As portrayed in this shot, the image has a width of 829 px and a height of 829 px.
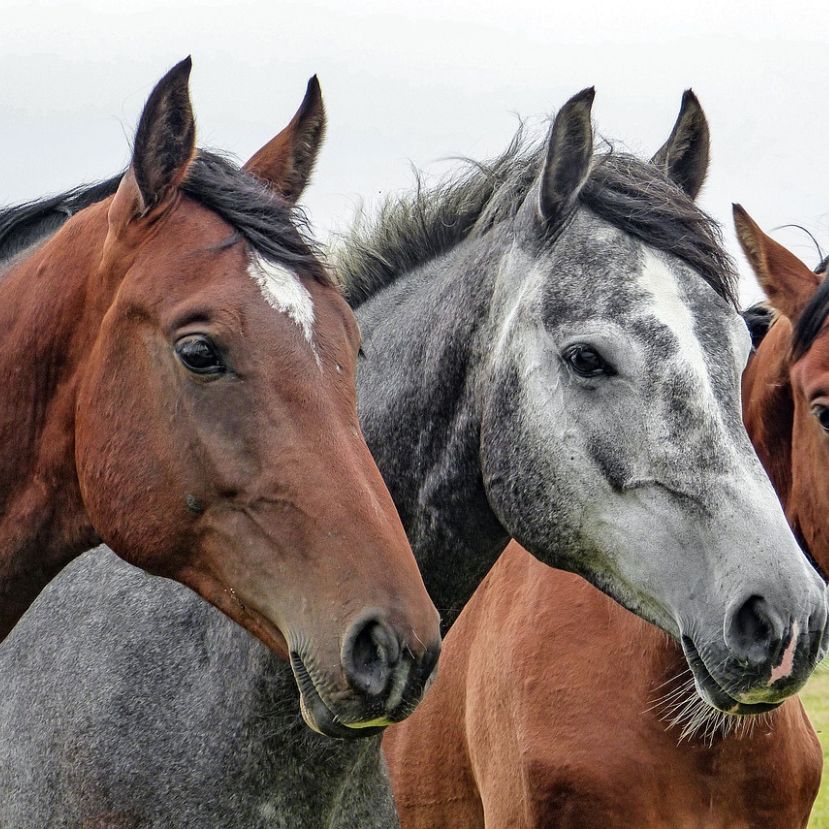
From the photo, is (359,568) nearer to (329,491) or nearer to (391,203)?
(329,491)

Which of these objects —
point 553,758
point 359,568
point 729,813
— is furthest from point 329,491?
point 729,813

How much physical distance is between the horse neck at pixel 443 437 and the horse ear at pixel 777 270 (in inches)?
70.6

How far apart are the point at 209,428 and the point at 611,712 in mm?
2284

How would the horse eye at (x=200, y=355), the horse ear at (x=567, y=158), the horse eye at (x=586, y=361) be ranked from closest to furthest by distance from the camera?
the horse eye at (x=200, y=355) → the horse eye at (x=586, y=361) → the horse ear at (x=567, y=158)

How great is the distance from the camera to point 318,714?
9.87ft

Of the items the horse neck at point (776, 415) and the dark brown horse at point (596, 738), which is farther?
the horse neck at point (776, 415)

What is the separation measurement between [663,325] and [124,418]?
65.9 inches

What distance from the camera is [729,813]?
15.1 feet

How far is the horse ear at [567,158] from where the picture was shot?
162 inches

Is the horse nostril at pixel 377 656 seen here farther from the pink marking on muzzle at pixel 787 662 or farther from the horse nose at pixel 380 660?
the pink marking on muzzle at pixel 787 662

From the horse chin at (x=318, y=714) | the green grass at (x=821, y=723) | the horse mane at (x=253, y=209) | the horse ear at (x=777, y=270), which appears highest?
the horse mane at (x=253, y=209)

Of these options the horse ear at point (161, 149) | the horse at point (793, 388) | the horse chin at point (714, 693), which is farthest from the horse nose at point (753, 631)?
the horse ear at point (161, 149)

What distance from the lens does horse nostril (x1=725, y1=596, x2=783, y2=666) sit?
3.43m

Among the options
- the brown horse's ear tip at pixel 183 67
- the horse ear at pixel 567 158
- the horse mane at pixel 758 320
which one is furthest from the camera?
the horse mane at pixel 758 320
